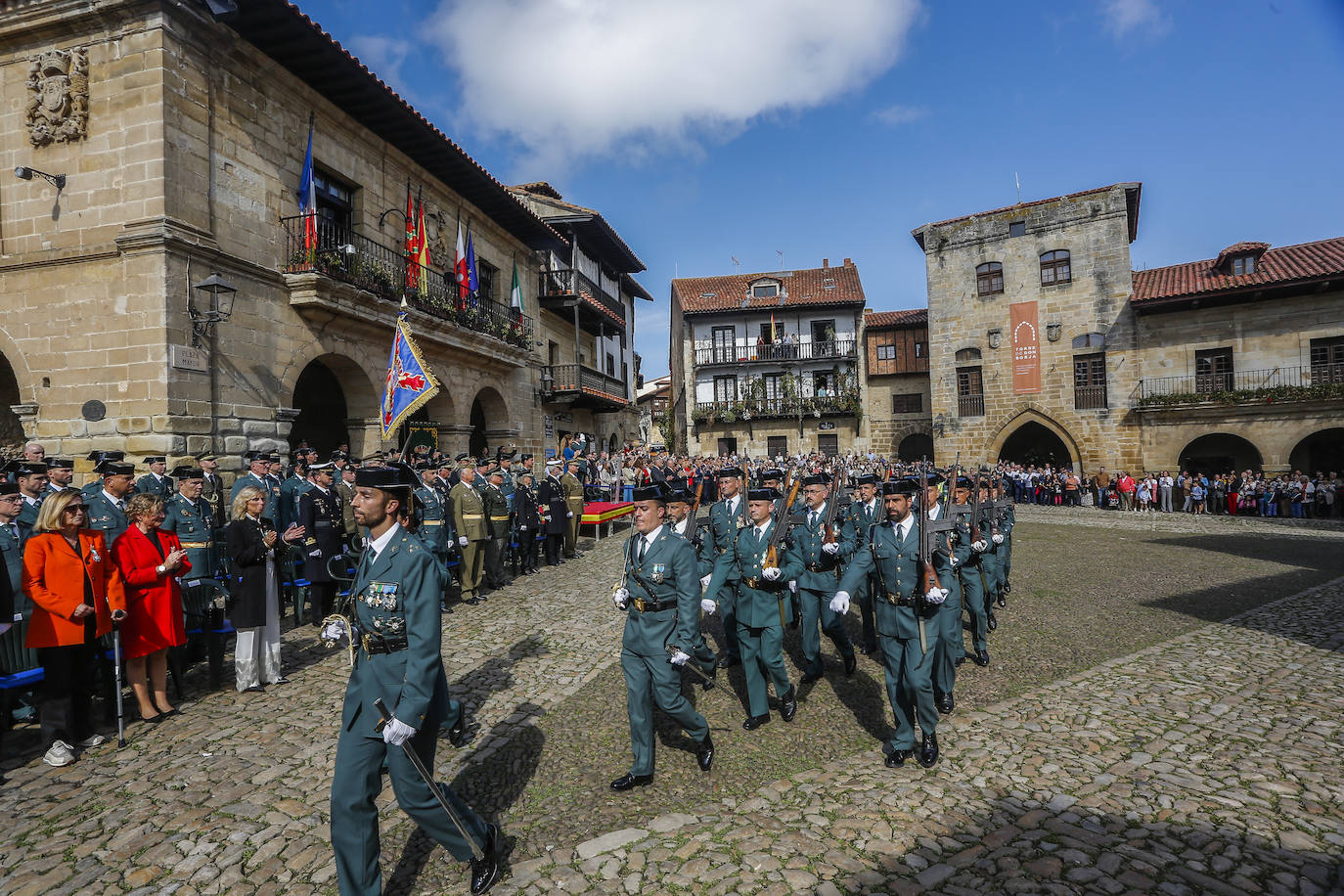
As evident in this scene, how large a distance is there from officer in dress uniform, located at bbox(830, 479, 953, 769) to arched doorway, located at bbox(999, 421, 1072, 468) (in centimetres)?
2994

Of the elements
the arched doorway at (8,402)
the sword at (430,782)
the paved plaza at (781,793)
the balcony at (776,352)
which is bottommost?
the paved plaza at (781,793)

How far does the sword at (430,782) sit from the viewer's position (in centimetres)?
307

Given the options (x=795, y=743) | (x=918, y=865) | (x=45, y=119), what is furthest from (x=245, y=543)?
(x=45, y=119)

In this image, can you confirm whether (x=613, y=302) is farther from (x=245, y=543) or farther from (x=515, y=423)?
(x=245, y=543)

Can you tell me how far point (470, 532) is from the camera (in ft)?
32.5

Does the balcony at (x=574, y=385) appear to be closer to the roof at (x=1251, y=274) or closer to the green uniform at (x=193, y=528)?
the green uniform at (x=193, y=528)

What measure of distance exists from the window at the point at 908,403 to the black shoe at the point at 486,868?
3536 centimetres

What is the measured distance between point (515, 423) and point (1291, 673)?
1823cm

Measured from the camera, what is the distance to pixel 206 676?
660 cm

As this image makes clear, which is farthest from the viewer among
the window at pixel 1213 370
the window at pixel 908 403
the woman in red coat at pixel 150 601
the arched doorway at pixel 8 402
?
the window at pixel 908 403

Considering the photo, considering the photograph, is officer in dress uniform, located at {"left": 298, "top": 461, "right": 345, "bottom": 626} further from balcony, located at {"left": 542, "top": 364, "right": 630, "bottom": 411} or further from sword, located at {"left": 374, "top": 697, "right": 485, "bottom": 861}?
balcony, located at {"left": 542, "top": 364, "right": 630, "bottom": 411}

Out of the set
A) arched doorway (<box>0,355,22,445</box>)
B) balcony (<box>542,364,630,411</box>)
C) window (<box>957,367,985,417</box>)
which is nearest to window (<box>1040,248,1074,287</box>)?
window (<box>957,367,985,417</box>)

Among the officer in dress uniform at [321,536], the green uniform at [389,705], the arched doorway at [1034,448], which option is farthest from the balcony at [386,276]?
the arched doorway at [1034,448]

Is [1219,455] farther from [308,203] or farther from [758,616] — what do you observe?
[308,203]
